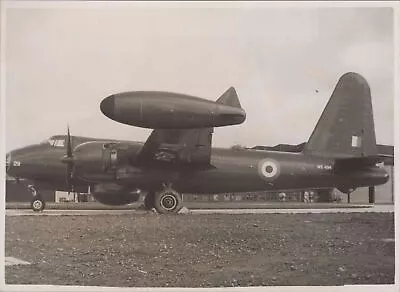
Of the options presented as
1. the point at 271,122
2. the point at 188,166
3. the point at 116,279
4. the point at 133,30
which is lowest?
the point at 116,279

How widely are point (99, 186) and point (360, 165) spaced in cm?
65

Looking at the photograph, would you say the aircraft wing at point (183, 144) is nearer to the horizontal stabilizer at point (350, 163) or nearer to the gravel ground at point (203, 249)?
the gravel ground at point (203, 249)

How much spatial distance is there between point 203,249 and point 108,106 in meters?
0.42

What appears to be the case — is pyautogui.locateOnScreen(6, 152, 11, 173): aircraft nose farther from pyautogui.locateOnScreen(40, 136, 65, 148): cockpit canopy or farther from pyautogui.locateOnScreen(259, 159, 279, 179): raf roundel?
pyautogui.locateOnScreen(259, 159, 279, 179): raf roundel

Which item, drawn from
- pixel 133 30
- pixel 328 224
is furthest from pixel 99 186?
pixel 328 224

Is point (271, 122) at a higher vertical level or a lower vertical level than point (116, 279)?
higher

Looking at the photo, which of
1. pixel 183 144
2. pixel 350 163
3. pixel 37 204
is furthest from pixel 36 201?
pixel 350 163

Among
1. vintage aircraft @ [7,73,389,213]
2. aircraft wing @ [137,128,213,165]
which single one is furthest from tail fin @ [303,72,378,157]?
aircraft wing @ [137,128,213,165]

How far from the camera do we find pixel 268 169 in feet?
4.83

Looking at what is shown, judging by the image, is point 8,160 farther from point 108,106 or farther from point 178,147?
point 178,147

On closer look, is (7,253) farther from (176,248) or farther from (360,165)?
(360,165)

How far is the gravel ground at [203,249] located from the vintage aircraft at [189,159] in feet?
0.22

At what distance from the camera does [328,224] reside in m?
1.47

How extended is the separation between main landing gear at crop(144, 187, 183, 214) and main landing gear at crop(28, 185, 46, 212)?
0.83ft
